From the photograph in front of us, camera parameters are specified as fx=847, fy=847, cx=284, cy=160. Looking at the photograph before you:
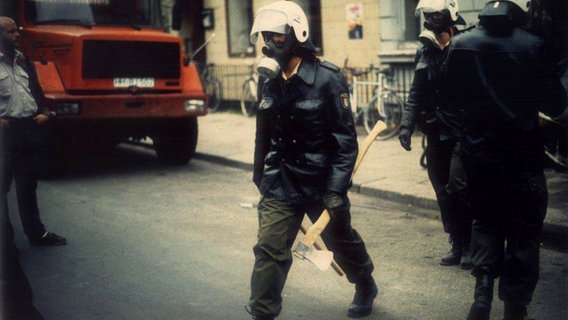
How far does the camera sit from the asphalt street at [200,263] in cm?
539

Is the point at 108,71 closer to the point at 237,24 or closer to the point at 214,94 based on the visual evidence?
the point at 214,94

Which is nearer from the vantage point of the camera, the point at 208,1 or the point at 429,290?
the point at 429,290

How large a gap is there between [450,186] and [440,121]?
49 cm

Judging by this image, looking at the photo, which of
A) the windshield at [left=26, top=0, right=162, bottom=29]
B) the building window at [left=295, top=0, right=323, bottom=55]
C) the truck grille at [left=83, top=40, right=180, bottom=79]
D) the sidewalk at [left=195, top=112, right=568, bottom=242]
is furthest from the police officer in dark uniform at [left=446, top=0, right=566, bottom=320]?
the building window at [left=295, top=0, right=323, bottom=55]

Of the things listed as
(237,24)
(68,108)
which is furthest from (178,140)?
(237,24)

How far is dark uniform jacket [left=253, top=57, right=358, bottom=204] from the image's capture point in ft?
15.0

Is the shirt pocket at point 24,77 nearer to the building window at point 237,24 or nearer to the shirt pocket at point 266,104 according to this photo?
the shirt pocket at point 266,104

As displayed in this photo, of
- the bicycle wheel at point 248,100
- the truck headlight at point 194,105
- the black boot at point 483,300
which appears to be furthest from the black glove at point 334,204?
the bicycle wheel at point 248,100

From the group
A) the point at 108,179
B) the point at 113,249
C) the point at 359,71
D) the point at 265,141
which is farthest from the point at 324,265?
the point at 359,71

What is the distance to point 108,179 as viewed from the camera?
10867 millimetres

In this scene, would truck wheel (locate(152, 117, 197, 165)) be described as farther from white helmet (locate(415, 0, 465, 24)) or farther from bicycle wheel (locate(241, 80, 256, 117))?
white helmet (locate(415, 0, 465, 24))

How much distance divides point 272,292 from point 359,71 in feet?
36.0

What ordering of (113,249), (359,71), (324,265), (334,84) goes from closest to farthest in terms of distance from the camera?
(324,265) → (334,84) → (113,249) → (359,71)

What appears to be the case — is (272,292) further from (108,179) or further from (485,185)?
(108,179)
